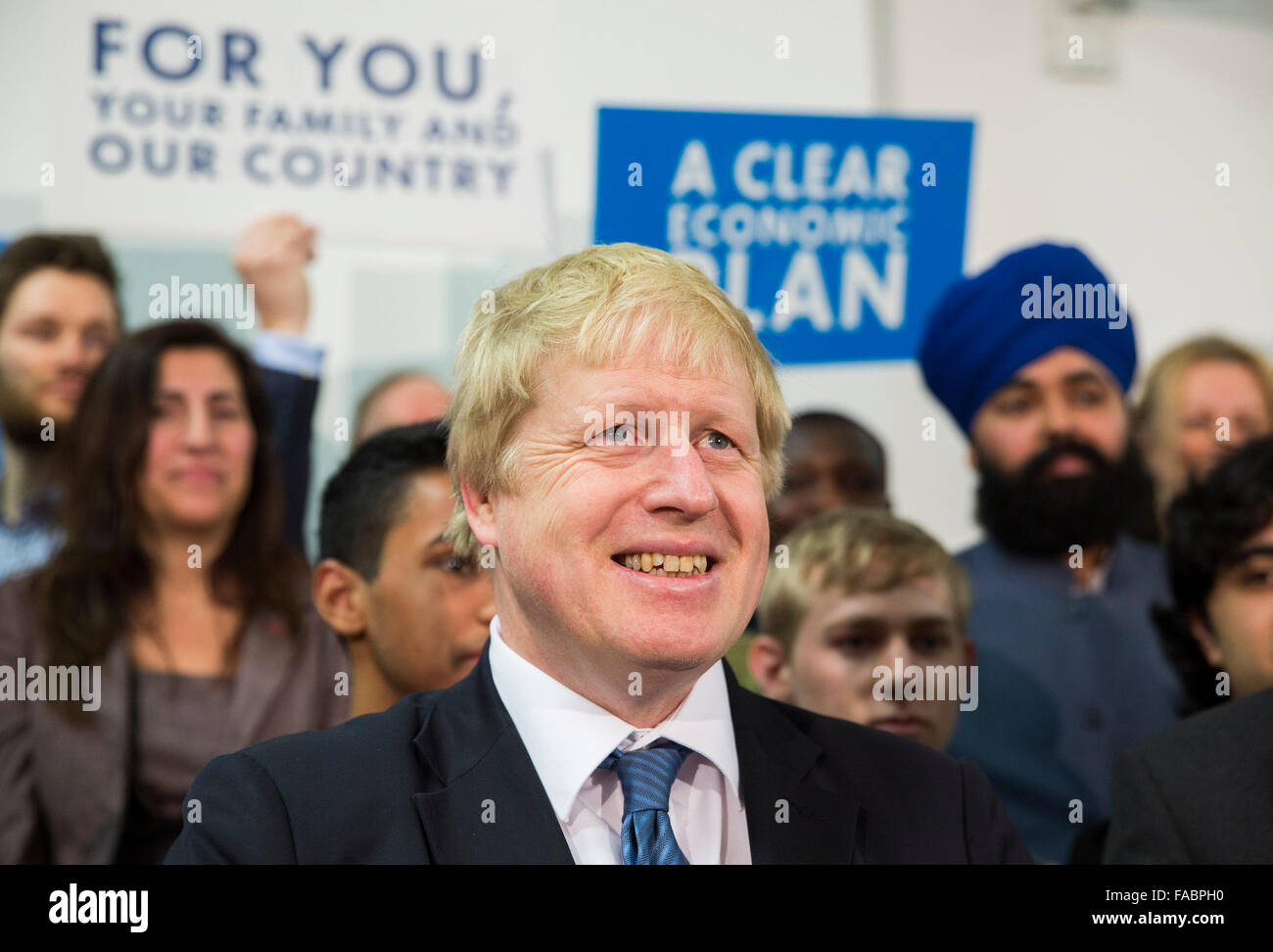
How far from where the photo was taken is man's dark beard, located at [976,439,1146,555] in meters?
3.53

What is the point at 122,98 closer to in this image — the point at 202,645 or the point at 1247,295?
the point at 202,645

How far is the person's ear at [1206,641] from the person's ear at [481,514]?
6.06 feet

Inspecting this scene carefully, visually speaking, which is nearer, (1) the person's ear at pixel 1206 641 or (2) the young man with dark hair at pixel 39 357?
(1) the person's ear at pixel 1206 641

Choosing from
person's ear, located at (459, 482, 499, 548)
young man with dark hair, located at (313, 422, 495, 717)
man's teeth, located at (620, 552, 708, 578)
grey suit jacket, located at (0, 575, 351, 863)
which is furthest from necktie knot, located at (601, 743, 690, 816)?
grey suit jacket, located at (0, 575, 351, 863)

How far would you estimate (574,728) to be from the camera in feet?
5.47

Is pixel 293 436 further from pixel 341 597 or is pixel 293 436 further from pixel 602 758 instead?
pixel 602 758

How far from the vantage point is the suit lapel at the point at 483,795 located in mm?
1609

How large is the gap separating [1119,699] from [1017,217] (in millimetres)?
1441

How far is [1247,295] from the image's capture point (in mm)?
4105

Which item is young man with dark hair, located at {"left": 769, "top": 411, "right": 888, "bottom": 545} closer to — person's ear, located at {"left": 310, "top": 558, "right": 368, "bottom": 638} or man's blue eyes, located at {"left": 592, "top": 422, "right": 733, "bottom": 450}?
person's ear, located at {"left": 310, "top": 558, "right": 368, "bottom": 638}

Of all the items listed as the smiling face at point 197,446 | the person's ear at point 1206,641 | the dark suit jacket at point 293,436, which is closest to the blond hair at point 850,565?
the person's ear at point 1206,641

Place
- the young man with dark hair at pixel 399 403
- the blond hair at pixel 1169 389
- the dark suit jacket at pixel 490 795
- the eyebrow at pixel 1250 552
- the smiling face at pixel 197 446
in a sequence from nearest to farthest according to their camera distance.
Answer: the dark suit jacket at pixel 490 795 → the eyebrow at pixel 1250 552 → the smiling face at pixel 197 446 → the young man with dark hair at pixel 399 403 → the blond hair at pixel 1169 389

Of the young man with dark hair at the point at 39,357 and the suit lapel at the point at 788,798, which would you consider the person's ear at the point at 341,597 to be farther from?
the suit lapel at the point at 788,798

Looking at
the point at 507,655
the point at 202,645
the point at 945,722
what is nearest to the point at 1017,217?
the point at 945,722
